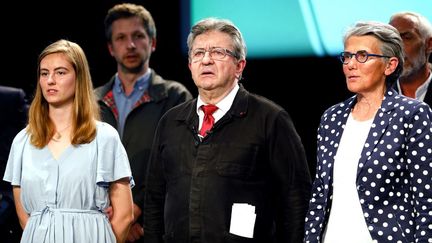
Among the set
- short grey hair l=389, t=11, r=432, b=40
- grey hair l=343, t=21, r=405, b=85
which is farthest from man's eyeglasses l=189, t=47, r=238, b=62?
short grey hair l=389, t=11, r=432, b=40

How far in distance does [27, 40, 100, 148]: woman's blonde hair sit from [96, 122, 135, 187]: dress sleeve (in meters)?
0.05

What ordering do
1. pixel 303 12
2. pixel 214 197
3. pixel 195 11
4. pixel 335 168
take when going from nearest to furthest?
1. pixel 335 168
2. pixel 214 197
3. pixel 303 12
4. pixel 195 11

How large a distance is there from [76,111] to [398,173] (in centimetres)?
147

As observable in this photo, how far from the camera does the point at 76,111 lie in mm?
3686

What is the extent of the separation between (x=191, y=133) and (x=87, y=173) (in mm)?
500

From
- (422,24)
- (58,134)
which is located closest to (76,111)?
(58,134)

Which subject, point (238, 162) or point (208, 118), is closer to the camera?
point (238, 162)

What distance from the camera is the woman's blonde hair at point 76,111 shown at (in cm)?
366

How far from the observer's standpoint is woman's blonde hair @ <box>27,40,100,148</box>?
3662 mm

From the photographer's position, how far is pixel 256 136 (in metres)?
3.59

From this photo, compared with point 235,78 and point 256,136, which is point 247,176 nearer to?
point 256,136

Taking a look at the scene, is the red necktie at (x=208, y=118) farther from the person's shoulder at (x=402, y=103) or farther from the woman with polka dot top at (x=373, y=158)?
the person's shoulder at (x=402, y=103)

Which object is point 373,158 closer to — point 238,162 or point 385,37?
point 385,37

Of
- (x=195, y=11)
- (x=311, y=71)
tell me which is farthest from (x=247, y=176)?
(x=195, y=11)
